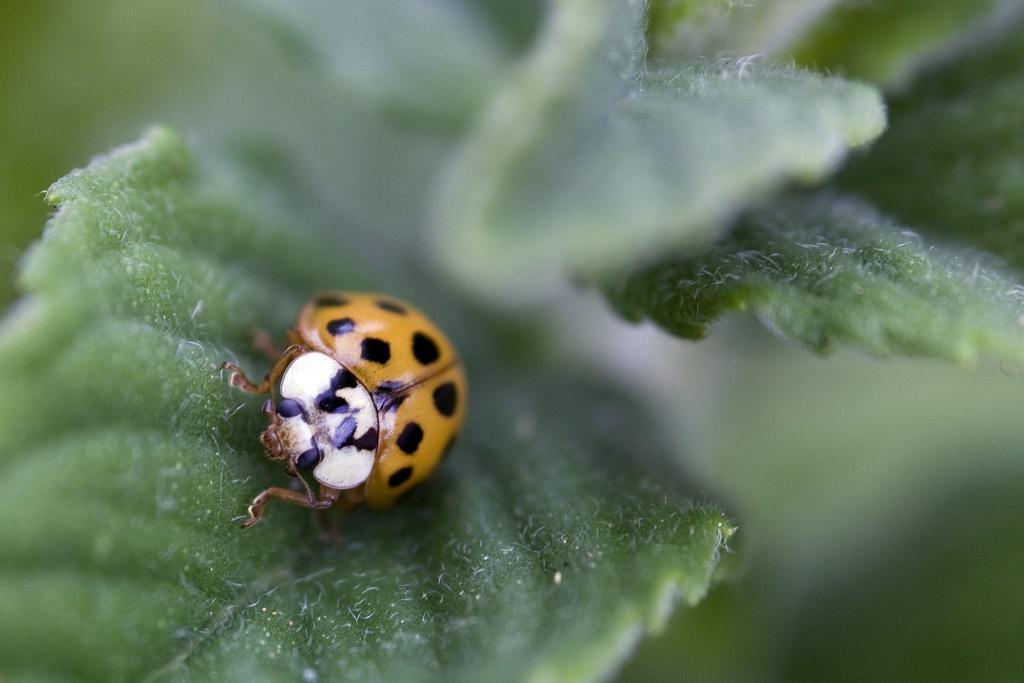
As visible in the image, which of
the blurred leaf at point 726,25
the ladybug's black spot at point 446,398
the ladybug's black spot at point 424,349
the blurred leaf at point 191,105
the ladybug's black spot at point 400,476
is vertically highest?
the blurred leaf at point 726,25

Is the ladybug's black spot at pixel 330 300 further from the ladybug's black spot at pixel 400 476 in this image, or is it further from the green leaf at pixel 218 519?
the ladybug's black spot at pixel 400 476

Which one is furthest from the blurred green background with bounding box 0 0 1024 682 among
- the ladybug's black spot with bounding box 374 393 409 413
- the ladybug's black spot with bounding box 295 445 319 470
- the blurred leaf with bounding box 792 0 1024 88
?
the ladybug's black spot with bounding box 295 445 319 470

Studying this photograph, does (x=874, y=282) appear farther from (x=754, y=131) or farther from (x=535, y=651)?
(x=535, y=651)

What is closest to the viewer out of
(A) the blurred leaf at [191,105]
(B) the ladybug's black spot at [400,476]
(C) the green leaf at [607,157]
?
(C) the green leaf at [607,157]

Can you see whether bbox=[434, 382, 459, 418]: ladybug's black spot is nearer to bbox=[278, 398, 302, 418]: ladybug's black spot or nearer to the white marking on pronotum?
the white marking on pronotum

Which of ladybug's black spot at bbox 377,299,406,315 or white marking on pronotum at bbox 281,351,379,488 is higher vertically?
ladybug's black spot at bbox 377,299,406,315

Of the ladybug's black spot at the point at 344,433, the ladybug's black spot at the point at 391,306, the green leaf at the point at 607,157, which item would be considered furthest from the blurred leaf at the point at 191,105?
the green leaf at the point at 607,157
